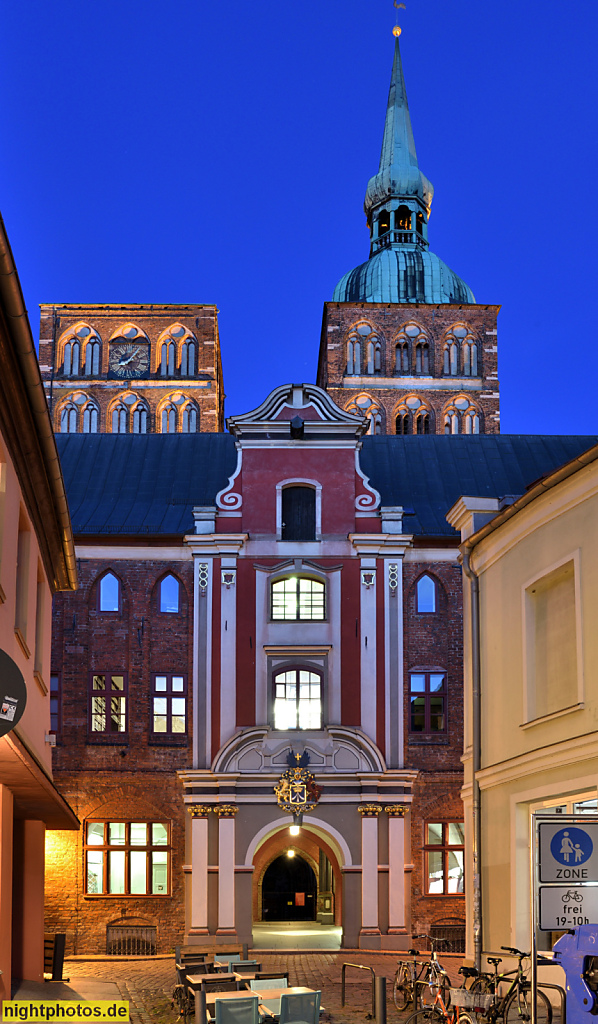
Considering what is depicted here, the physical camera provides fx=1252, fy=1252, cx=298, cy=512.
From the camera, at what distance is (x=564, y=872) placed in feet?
33.2

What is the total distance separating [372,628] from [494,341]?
3428 cm

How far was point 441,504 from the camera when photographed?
3609 cm

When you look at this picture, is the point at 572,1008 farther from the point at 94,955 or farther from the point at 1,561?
the point at 94,955

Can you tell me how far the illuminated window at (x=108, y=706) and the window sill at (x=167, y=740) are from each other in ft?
2.56

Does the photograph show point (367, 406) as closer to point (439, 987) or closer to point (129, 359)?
point (129, 359)

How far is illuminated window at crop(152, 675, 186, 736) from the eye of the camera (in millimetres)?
32938

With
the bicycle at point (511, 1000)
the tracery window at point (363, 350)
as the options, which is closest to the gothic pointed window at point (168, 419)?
the tracery window at point (363, 350)

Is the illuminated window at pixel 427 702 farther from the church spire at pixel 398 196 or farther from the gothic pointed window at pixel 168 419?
the church spire at pixel 398 196

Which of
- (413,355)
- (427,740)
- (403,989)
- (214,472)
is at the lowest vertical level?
(403,989)

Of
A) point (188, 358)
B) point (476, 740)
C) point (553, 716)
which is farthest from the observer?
point (188, 358)

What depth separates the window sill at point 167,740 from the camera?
3275 centimetres

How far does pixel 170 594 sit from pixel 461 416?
106ft

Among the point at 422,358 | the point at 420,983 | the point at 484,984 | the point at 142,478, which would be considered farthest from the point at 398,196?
the point at 420,983

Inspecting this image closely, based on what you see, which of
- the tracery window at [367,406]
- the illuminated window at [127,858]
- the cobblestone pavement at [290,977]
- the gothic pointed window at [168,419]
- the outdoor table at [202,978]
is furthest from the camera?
the gothic pointed window at [168,419]
